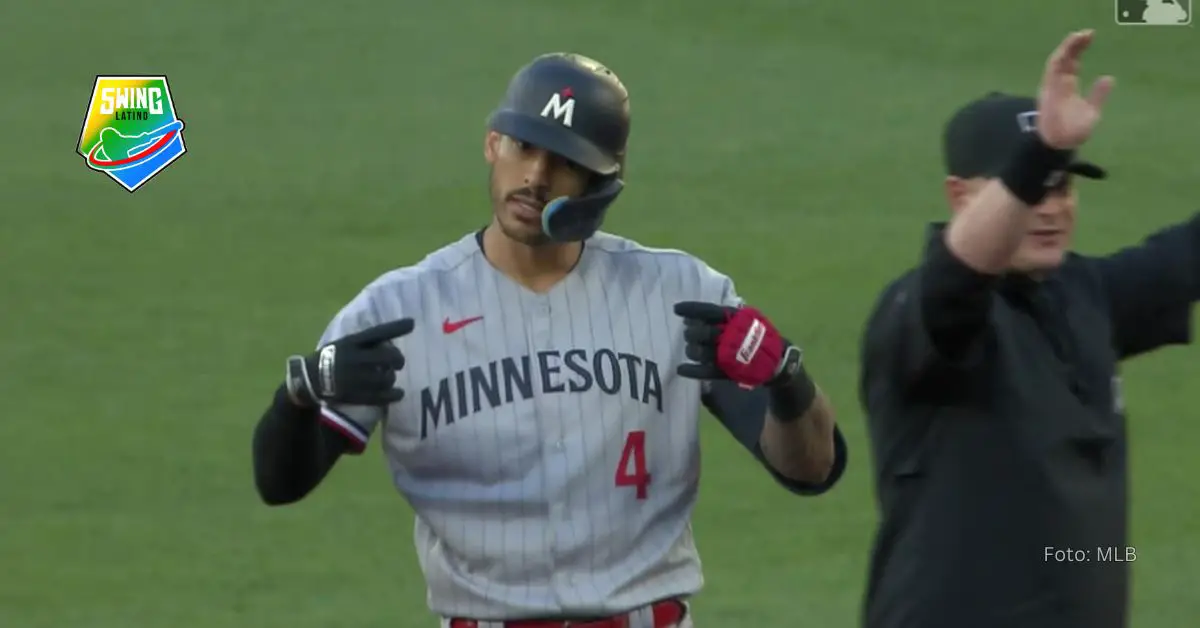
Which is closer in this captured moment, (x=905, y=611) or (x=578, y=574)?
(x=905, y=611)

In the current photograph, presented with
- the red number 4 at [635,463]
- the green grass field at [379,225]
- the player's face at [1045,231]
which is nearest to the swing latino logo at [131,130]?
the green grass field at [379,225]

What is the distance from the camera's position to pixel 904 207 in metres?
10.5

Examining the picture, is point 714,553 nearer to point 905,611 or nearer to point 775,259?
point 775,259

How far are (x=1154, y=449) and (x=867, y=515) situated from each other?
4.17 ft

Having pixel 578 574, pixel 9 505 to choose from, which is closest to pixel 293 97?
pixel 9 505

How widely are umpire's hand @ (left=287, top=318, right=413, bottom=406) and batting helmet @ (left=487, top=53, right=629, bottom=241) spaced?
1.26ft

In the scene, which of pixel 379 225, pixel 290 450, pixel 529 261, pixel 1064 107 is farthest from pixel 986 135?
pixel 379 225

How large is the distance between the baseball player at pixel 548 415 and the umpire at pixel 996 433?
13.8 inches

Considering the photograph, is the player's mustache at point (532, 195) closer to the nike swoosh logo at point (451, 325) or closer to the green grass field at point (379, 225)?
the nike swoosh logo at point (451, 325)

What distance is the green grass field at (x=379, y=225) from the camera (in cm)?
713

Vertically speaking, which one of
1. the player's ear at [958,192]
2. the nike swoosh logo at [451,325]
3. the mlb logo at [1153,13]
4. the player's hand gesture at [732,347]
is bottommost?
the player's hand gesture at [732,347]

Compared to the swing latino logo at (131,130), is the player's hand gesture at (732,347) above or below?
below

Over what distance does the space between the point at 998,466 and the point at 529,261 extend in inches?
41.0

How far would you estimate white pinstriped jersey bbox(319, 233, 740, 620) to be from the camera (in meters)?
3.88
